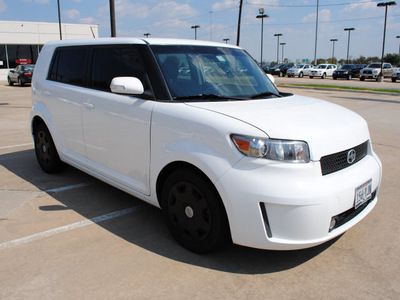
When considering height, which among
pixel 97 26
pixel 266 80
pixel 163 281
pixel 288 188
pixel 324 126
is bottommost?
pixel 163 281

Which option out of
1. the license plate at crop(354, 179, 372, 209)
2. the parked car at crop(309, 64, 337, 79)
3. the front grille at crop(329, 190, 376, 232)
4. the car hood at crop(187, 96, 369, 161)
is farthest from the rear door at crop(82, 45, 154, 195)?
the parked car at crop(309, 64, 337, 79)

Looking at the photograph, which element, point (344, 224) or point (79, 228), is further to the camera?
point (79, 228)

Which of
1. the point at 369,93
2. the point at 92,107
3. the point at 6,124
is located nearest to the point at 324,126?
the point at 92,107

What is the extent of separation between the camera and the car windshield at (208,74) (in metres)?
3.44

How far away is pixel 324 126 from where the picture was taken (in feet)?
9.62

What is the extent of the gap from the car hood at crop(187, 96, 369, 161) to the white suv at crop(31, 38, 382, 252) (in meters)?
0.01

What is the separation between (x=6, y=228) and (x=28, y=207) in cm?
55

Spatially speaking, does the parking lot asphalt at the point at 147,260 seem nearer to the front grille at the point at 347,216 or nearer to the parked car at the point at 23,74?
the front grille at the point at 347,216

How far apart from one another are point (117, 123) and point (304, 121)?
1.83 m

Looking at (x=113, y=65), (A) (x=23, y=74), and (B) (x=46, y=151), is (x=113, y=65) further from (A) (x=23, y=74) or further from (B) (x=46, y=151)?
(A) (x=23, y=74)

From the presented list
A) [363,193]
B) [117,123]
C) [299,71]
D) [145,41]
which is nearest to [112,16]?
[145,41]

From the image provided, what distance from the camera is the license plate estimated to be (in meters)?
2.95

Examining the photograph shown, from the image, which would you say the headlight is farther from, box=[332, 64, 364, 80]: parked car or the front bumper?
box=[332, 64, 364, 80]: parked car

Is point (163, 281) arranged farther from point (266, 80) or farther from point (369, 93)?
point (369, 93)
